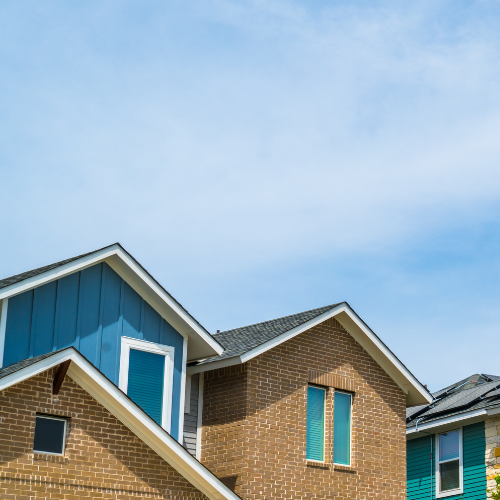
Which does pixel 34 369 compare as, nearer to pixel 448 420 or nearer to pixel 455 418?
pixel 455 418

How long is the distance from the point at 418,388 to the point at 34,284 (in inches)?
419

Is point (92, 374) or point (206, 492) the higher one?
point (92, 374)

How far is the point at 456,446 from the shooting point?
81.4ft

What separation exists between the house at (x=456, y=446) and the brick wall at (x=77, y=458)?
10320 millimetres

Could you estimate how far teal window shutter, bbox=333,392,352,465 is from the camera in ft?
68.1

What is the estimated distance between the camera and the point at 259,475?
1906 cm

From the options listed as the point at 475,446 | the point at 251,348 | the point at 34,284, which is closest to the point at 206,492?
the point at 251,348

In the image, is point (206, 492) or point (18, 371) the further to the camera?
point (206, 492)

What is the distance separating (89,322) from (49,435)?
11.3 ft

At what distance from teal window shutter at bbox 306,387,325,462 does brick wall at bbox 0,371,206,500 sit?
4.74m

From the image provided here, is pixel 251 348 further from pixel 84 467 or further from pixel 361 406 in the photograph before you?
pixel 84 467

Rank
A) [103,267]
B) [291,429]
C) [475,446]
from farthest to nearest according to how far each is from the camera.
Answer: [475,446] → [291,429] → [103,267]

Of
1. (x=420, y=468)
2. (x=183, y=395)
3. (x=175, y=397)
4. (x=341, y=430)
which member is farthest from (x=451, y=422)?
(x=175, y=397)

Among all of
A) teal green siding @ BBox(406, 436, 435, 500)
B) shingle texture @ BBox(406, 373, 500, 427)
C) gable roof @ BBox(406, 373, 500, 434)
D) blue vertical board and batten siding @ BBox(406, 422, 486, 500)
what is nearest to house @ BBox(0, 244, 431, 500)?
gable roof @ BBox(406, 373, 500, 434)
